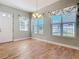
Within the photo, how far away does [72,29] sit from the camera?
4.18m

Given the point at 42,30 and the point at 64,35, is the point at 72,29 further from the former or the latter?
the point at 42,30

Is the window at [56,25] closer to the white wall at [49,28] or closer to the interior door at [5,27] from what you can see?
the white wall at [49,28]

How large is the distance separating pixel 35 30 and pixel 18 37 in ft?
5.47

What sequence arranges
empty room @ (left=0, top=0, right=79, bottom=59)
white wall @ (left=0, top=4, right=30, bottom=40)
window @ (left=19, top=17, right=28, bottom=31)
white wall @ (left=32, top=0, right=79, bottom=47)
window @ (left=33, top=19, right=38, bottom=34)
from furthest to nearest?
window @ (left=33, top=19, right=38, bottom=34), window @ (left=19, top=17, right=28, bottom=31), white wall @ (left=0, top=4, right=30, bottom=40), white wall @ (left=32, top=0, right=79, bottom=47), empty room @ (left=0, top=0, right=79, bottom=59)

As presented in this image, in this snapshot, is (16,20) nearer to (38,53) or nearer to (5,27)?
(5,27)

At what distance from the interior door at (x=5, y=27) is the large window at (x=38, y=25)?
224 centimetres

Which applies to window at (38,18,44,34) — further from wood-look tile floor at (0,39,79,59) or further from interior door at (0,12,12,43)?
wood-look tile floor at (0,39,79,59)

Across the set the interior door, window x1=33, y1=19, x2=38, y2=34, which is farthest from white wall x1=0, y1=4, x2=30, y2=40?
window x1=33, y1=19, x2=38, y2=34

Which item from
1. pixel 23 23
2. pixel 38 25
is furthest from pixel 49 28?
pixel 23 23

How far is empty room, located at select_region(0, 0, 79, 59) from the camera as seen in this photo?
12.0 feet

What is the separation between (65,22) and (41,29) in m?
2.27

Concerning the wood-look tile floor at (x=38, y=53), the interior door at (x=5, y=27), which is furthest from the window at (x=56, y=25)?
the interior door at (x=5, y=27)

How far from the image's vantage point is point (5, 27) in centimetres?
539

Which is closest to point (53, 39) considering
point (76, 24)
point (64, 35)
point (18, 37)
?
point (64, 35)
